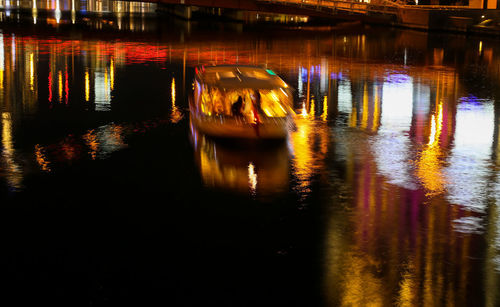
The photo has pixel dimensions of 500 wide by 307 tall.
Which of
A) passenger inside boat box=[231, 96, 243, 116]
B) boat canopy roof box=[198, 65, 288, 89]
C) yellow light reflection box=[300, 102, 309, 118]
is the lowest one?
yellow light reflection box=[300, 102, 309, 118]

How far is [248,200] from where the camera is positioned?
1138 cm

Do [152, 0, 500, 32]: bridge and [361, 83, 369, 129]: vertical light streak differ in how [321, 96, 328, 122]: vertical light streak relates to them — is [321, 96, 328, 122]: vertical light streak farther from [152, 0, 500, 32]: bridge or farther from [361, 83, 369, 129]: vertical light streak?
[152, 0, 500, 32]: bridge

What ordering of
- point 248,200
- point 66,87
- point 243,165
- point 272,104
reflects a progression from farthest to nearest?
point 66,87 < point 272,104 < point 243,165 < point 248,200

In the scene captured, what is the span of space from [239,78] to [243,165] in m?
3.44

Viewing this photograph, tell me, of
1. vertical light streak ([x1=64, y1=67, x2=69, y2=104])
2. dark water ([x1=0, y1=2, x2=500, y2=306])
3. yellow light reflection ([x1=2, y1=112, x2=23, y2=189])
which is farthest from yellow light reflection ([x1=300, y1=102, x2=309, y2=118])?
yellow light reflection ([x1=2, y1=112, x2=23, y2=189])

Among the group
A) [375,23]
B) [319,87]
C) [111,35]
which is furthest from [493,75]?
[375,23]

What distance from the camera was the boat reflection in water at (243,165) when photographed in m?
12.2

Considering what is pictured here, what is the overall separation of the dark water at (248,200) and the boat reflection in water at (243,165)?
5cm

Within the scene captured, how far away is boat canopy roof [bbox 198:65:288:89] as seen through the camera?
1591 centimetres

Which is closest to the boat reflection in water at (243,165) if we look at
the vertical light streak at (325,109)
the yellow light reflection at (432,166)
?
the yellow light reflection at (432,166)

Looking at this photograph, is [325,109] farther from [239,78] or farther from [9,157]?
[9,157]

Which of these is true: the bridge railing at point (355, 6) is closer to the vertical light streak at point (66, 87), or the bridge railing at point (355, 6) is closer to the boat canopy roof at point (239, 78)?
the vertical light streak at point (66, 87)

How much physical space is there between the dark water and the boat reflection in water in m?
0.05

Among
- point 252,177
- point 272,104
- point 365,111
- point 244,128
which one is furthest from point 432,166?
point 365,111
